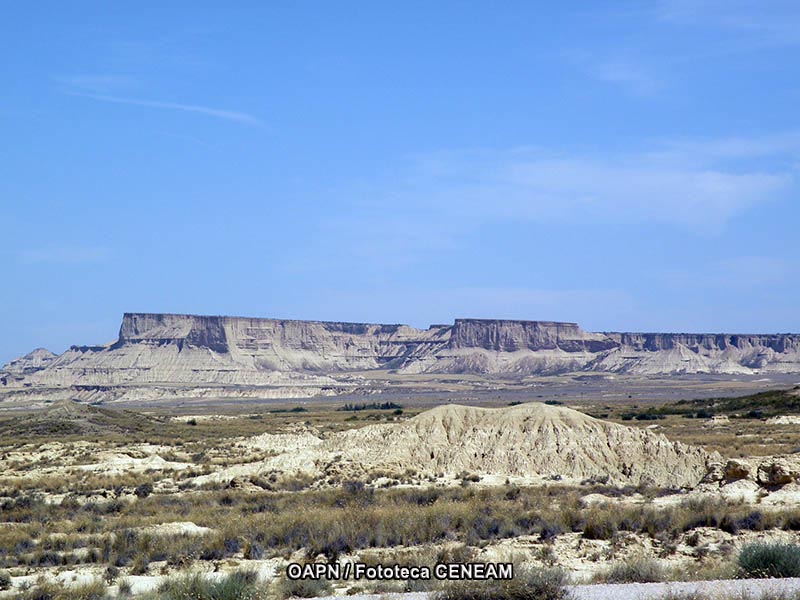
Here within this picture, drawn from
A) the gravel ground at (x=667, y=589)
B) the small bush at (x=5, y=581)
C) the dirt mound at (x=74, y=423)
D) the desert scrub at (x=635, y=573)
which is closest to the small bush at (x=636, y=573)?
the desert scrub at (x=635, y=573)

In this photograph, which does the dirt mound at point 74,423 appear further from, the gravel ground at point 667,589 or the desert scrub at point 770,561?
the desert scrub at point 770,561

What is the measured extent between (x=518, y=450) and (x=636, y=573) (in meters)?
18.8

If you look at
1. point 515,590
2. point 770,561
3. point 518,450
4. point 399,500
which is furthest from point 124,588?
point 518,450

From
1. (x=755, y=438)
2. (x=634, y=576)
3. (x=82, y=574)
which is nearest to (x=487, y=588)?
(x=634, y=576)

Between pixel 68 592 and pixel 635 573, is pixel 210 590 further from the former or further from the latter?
pixel 635 573

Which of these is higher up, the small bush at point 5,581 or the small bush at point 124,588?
the small bush at point 124,588

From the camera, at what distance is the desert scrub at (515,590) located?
11242 millimetres

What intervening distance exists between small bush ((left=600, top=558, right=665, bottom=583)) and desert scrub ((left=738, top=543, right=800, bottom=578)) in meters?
1.16

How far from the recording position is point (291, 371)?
19488 centimetres

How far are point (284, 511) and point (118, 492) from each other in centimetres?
779

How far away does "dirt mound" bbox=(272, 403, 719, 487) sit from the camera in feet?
99.5

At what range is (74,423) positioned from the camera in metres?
60.4

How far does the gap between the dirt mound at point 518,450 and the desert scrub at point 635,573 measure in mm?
15022

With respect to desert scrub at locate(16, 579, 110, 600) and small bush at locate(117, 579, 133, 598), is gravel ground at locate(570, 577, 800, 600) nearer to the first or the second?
small bush at locate(117, 579, 133, 598)
